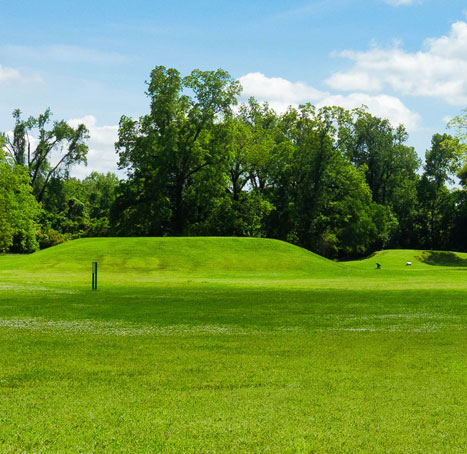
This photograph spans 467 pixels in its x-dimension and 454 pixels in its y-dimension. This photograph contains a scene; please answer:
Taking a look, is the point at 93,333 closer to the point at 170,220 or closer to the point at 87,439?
the point at 87,439

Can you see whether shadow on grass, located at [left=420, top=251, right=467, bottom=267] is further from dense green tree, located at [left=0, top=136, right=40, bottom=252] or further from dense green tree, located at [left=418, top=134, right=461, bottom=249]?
dense green tree, located at [left=0, top=136, right=40, bottom=252]

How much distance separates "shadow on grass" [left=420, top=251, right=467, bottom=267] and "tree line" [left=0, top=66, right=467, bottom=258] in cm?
751

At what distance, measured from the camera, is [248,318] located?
1538 centimetres

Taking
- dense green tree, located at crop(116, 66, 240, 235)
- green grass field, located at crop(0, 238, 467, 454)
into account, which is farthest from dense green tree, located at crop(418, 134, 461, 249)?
green grass field, located at crop(0, 238, 467, 454)

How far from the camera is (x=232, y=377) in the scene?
8.17 meters

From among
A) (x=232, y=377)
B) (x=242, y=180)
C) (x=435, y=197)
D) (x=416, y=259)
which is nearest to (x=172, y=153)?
(x=242, y=180)

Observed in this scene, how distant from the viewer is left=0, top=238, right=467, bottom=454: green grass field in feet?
18.6

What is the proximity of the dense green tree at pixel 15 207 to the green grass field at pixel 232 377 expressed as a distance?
4829cm

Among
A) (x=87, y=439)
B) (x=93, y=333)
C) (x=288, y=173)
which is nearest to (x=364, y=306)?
(x=93, y=333)

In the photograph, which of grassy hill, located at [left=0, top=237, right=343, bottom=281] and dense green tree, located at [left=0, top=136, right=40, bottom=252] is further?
dense green tree, located at [left=0, top=136, right=40, bottom=252]

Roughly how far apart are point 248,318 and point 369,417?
9173 mm

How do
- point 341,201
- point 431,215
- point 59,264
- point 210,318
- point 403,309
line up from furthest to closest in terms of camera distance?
point 431,215 < point 341,201 < point 59,264 < point 403,309 < point 210,318

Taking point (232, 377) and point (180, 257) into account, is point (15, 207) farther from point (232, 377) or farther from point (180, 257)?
point (232, 377)

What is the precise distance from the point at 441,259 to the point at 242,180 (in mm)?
29208
